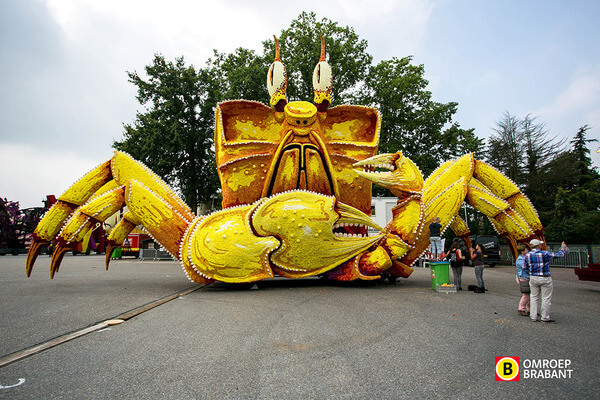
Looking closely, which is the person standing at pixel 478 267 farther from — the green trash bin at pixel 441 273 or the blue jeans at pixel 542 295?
the blue jeans at pixel 542 295

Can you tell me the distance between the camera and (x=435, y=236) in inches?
268

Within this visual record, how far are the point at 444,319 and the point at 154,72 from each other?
23692 mm

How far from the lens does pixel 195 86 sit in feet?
75.2

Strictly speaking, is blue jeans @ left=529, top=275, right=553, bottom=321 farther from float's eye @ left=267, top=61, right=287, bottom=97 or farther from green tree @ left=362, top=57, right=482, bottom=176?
green tree @ left=362, top=57, right=482, bottom=176

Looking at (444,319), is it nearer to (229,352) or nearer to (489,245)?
→ (229,352)

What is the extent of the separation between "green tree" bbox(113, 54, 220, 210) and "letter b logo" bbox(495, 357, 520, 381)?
19.7 meters

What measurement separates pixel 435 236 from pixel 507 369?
4.23 m

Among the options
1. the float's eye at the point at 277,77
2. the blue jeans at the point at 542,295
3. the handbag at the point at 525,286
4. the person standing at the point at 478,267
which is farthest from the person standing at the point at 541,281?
the float's eye at the point at 277,77

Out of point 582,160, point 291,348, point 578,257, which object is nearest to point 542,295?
point 291,348

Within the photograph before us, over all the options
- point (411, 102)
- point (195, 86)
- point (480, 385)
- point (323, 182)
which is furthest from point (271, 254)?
point (195, 86)

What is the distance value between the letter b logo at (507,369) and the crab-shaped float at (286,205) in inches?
163

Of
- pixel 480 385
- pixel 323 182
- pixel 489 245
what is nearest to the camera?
pixel 480 385

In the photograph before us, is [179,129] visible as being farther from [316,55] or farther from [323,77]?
[323,77]

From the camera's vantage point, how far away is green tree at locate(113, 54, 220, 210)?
822 inches
